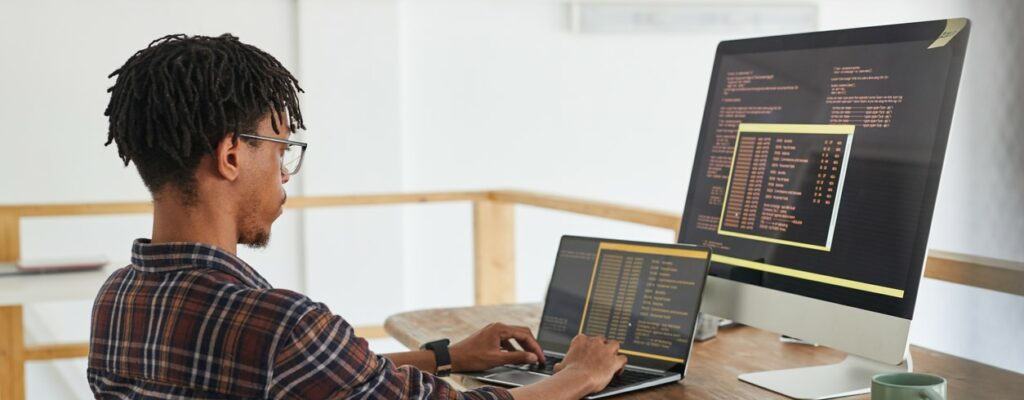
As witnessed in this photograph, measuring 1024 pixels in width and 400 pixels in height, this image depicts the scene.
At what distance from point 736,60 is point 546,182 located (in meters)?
3.31

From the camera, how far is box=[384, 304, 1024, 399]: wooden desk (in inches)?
46.1

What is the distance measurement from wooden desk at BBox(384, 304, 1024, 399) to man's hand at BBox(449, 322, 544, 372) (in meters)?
0.03

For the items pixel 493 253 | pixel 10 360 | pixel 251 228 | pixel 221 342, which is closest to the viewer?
pixel 221 342

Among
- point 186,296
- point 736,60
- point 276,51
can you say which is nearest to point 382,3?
point 276,51

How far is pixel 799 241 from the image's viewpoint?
3.97ft

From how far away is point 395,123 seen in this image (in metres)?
4.39

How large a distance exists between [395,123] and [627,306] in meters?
3.18

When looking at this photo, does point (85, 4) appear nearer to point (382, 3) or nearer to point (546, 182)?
point (382, 3)

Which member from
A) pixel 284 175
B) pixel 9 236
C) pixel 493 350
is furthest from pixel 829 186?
pixel 9 236

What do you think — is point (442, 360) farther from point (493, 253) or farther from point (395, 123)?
point (395, 123)

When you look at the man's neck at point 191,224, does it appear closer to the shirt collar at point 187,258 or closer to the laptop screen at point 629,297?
the shirt collar at point 187,258

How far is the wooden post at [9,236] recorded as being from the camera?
2789 millimetres

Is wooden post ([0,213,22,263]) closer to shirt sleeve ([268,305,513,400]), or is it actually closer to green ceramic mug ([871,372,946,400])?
shirt sleeve ([268,305,513,400])

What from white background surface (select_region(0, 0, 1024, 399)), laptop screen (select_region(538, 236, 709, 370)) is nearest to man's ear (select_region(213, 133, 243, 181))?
laptop screen (select_region(538, 236, 709, 370))
